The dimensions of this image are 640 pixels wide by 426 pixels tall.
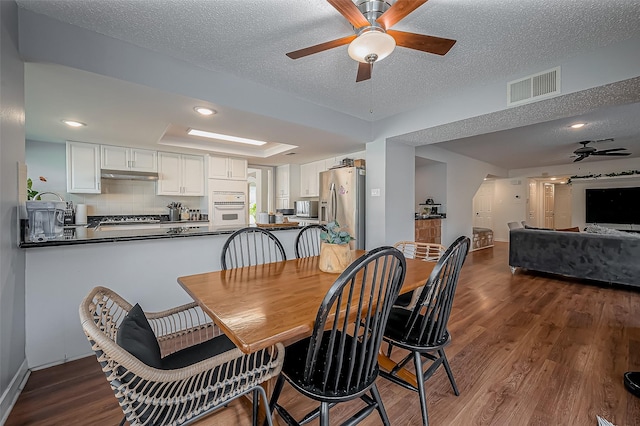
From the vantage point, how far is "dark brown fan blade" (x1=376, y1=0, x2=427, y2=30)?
1.35 meters

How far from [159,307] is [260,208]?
4.46 meters

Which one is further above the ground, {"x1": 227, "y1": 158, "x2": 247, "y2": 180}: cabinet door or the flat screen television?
{"x1": 227, "y1": 158, "x2": 247, "y2": 180}: cabinet door

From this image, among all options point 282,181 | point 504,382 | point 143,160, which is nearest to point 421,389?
point 504,382

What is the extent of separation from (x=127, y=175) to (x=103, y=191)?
0.61m

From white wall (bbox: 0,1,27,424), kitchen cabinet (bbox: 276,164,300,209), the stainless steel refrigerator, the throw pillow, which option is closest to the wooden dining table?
the throw pillow

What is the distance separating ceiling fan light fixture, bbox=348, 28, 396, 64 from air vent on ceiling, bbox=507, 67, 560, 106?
1651mm

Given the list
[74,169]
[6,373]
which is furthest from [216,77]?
[74,169]

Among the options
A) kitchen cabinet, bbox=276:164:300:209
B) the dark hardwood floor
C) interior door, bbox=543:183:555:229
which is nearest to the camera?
the dark hardwood floor

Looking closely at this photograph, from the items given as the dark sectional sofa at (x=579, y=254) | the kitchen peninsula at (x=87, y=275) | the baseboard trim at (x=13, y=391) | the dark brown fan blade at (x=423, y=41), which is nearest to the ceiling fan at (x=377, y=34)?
the dark brown fan blade at (x=423, y=41)

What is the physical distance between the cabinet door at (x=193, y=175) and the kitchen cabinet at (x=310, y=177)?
2.06 metres

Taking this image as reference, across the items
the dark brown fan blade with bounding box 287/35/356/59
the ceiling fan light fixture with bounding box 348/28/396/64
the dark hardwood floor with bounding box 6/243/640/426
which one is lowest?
the dark hardwood floor with bounding box 6/243/640/426

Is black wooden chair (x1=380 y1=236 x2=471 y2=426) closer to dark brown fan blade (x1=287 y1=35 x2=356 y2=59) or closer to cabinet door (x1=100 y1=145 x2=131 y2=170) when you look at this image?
dark brown fan blade (x1=287 y1=35 x2=356 y2=59)

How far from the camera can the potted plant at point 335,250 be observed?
1677mm

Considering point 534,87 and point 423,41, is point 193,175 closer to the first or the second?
point 423,41
